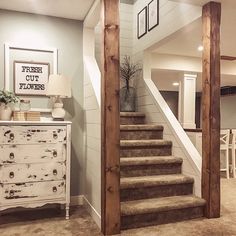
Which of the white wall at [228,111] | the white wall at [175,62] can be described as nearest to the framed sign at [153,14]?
the white wall at [175,62]

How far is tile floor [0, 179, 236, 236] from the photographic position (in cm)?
254

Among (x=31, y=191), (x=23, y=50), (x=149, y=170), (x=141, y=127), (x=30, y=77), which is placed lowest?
(x=31, y=191)

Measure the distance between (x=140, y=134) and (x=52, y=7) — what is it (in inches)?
79.6

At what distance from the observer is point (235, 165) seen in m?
→ 5.37

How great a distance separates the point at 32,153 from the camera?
2.81 meters

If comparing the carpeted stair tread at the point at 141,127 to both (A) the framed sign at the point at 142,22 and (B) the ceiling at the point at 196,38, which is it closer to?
(B) the ceiling at the point at 196,38

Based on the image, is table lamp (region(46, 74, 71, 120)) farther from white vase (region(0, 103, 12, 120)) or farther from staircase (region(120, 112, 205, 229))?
staircase (region(120, 112, 205, 229))

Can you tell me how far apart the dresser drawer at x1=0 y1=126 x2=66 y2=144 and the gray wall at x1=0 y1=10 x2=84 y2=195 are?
55cm

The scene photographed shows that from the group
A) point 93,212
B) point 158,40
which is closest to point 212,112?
point 158,40

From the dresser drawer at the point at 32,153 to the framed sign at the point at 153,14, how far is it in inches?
92.3

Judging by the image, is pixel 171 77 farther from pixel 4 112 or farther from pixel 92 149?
pixel 4 112

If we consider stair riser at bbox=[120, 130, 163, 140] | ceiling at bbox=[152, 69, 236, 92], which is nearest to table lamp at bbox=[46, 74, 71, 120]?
stair riser at bbox=[120, 130, 163, 140]

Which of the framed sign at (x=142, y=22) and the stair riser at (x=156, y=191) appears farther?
the framed sign at (x=142, y=22)

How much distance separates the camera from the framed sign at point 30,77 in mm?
3213
